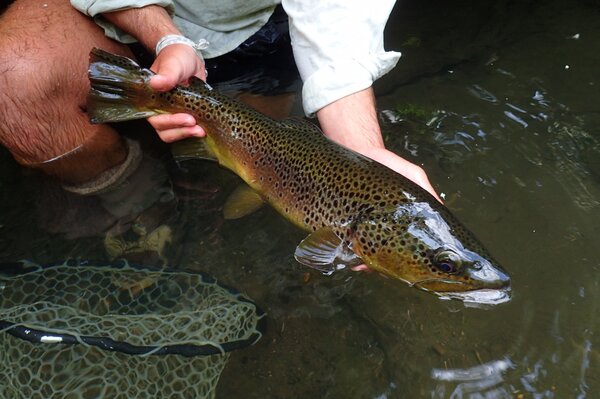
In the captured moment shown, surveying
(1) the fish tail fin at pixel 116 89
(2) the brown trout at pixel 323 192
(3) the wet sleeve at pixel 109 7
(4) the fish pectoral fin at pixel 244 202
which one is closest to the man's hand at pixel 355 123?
(2) the brown trout at pixel 323 192

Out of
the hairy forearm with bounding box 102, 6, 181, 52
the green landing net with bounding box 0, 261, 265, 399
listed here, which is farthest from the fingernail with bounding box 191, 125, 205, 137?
the green landing net with bounding box 0, 261, 265, 399

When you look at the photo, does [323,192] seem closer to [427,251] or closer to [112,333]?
[427,251]

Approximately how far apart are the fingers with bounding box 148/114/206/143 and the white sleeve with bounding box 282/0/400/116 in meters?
0.56

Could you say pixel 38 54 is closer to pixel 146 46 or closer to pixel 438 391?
pixel 146 46

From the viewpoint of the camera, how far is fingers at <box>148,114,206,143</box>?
98.5 inches

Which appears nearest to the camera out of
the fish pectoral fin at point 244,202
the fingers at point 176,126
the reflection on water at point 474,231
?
the reflection on water at point 474,231

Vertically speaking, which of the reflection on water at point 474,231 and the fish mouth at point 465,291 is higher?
the fish mouth at point 465,291

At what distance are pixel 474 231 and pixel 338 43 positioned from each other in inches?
46.7

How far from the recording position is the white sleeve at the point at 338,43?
102 inches

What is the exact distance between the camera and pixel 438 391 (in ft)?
7.51

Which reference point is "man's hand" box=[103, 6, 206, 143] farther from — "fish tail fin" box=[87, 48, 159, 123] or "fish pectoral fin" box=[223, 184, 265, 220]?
"fish pectoral fin" box=[223, 184, 265, 220]

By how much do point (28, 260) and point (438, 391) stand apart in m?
2.02

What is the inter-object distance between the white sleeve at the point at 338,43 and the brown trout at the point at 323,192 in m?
0.23

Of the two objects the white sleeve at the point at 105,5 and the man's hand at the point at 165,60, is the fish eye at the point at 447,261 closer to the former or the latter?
the man's hand at the point at 165,60
